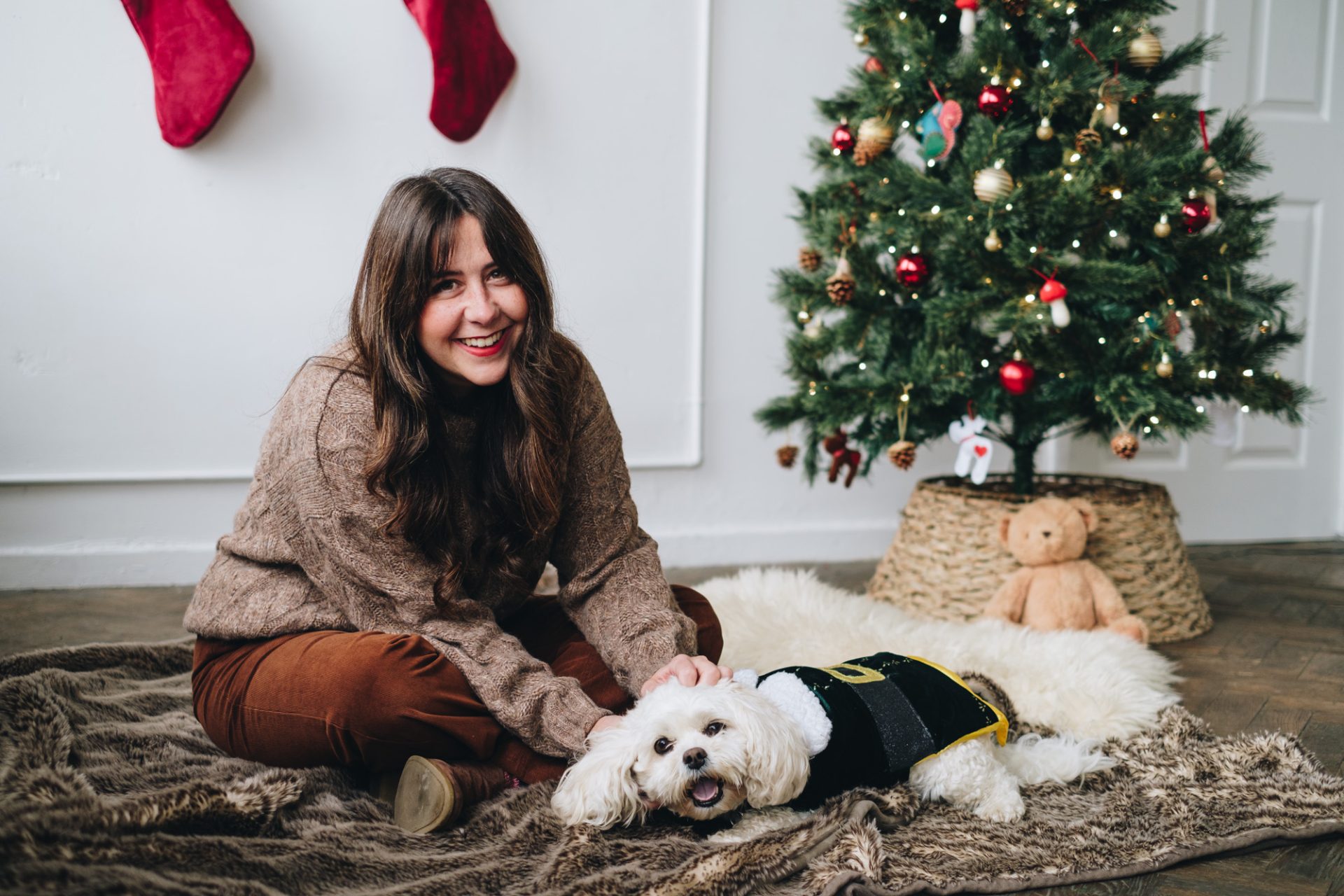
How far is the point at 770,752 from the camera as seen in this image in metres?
1.11

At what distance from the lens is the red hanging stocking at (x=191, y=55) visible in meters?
2.35

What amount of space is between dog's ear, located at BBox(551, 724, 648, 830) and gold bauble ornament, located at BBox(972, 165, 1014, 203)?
1.33 m

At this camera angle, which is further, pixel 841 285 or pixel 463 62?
pixel 463 62

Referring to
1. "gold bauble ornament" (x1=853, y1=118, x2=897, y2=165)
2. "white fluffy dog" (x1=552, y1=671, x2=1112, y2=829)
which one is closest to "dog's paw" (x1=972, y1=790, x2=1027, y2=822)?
"white fluffy dog" (x1=552, y1=671, x2=1112, y2=829)

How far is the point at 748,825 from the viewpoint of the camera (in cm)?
123

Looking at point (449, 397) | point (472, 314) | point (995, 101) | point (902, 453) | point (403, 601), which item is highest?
point (995, 101)

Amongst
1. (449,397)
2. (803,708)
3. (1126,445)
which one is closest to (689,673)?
(803,708)

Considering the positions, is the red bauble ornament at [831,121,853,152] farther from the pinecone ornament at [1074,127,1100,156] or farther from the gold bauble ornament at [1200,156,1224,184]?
the gold bauble ornament at [1200,156,1224,184]

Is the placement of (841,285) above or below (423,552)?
above

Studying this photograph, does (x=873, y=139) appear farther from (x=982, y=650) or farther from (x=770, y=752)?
(x=770, y=752)

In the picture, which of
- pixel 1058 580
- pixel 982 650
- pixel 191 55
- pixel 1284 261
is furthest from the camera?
pixel 1284 261

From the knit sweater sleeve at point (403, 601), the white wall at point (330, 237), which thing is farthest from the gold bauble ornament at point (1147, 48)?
the knit sweater sleeve at point (403, 601)

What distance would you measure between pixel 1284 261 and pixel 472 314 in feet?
9.06

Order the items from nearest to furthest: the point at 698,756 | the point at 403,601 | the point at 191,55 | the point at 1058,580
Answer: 1. the point at 698,756
2. the point at 403,601
3. the point at 1058,580
4. the point at 191,55
